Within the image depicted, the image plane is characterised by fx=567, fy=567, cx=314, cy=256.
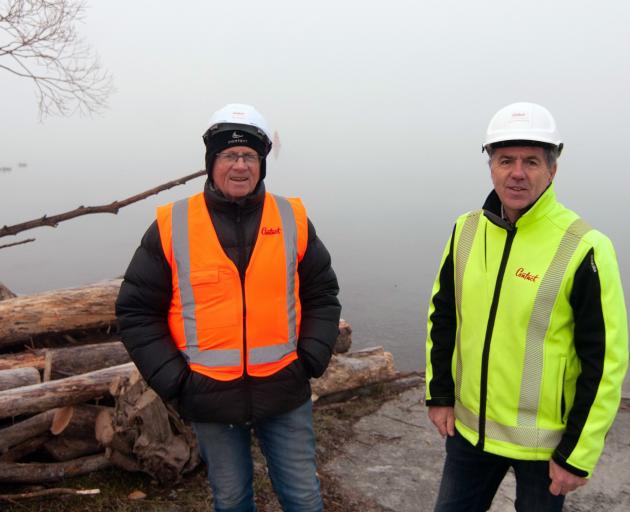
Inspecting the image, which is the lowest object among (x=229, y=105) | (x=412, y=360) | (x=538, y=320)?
(x=412, y=360)

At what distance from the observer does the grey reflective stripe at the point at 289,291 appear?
2.72 metres

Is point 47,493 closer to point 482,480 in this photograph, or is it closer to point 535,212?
point 482,480

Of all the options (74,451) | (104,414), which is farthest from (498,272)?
(74,451)

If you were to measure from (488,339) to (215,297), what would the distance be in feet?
4.07

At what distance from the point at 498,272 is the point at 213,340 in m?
1.32

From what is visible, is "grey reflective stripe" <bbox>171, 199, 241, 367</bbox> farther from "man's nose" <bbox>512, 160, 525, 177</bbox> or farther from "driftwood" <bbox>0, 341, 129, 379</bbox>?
"driftwood" <bbox>0, 341, 129, 379</bbox>

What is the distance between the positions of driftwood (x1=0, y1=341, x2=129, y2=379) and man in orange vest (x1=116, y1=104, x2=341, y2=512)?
250 centimetres

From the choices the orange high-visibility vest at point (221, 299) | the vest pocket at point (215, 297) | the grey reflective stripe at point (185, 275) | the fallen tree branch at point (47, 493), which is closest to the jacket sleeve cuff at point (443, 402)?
the orange high-visibility vest at point (221, 299)

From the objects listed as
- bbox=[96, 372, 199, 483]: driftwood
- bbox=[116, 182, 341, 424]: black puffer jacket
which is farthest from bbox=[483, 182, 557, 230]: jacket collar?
bbox=[96, 372, 199, 483]: driftwood

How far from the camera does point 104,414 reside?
413 centimetres

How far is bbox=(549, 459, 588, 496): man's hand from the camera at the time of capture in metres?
2.21

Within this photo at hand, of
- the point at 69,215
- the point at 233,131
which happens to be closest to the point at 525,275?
the point at 233,131

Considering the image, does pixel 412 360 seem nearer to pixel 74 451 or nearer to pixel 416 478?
pixel 416 478

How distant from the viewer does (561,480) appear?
2.24 meters
